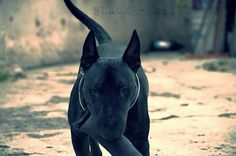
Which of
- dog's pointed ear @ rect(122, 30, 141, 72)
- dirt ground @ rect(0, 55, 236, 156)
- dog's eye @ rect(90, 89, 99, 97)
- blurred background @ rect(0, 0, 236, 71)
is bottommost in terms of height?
dirt ground @ rect(0, 55, 236, 156)

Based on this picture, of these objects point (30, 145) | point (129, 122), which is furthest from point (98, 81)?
point (30, 145)

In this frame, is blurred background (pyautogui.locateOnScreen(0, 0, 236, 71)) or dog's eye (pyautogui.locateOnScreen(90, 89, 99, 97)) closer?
dog's eye (pyautogui.locateOnScreen(90, 89, 99, 97))

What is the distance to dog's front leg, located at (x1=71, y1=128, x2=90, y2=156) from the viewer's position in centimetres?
337

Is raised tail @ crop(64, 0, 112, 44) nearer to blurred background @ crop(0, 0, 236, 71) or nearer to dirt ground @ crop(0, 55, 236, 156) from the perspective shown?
dirt ground @ crop(0, 55, 236, 156)

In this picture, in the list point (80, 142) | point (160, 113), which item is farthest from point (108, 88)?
point (160, 113)

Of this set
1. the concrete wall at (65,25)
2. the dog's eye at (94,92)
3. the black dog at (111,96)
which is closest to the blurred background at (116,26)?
the concrete wall at (65,25)

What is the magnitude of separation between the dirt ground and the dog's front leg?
48.7 inches

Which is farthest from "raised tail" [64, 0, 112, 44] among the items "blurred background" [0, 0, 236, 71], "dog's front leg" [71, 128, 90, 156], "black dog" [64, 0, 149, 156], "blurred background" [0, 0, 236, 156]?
"blurred background" [0, 0, 236, 71]

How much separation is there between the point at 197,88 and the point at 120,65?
5.45 meters

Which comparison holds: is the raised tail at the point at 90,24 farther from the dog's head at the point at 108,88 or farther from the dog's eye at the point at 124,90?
the dog's eye at the point at 124,90

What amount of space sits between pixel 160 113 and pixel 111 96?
3.71 m

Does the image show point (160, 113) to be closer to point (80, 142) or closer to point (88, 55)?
point (80, 142)

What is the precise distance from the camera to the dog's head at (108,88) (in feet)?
8.78

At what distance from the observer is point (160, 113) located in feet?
20.8
